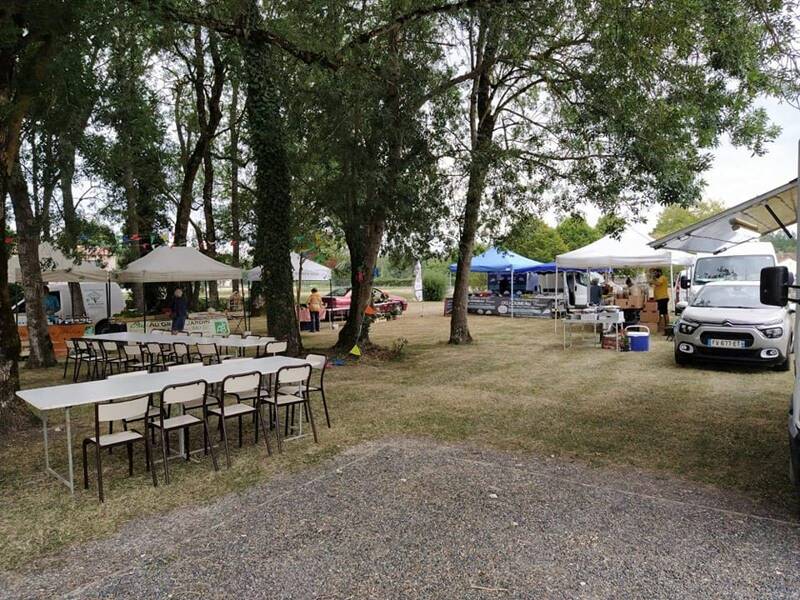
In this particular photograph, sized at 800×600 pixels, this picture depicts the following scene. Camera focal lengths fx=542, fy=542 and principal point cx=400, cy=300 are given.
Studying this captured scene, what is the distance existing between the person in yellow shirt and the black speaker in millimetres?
11298

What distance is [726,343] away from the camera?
28.0ft

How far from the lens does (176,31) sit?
824 cm

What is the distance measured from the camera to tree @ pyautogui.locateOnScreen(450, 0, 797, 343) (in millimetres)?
6168

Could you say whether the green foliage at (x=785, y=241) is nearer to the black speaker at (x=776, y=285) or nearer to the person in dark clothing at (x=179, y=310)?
the black speaker at (x=776, y=285)

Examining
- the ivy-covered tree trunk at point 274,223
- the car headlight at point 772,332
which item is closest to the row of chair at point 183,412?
the ivy-covered tree trunk at point 274,223

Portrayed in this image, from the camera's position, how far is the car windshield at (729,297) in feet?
30.1

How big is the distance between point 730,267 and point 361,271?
884cm

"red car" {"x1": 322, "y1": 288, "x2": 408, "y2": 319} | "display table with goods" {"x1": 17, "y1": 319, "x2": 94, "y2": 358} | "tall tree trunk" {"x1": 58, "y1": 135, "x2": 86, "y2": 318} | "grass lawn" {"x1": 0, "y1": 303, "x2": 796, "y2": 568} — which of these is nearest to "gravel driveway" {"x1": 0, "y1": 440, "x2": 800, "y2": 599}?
"grass lawn" {"x1": 0, "y1": 303, "x2": 796, "y2": 568}

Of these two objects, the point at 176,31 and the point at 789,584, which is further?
the point at 176,31

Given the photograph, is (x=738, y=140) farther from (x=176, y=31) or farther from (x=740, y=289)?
(x=176, y=31)

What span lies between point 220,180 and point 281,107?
48.0ft

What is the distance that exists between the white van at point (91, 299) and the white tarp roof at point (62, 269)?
203 cm

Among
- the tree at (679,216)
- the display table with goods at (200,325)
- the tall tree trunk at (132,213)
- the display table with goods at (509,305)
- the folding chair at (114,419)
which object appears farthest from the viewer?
the tree at (679,216)

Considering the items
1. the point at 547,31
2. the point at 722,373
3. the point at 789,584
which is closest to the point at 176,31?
the point at 547,31
